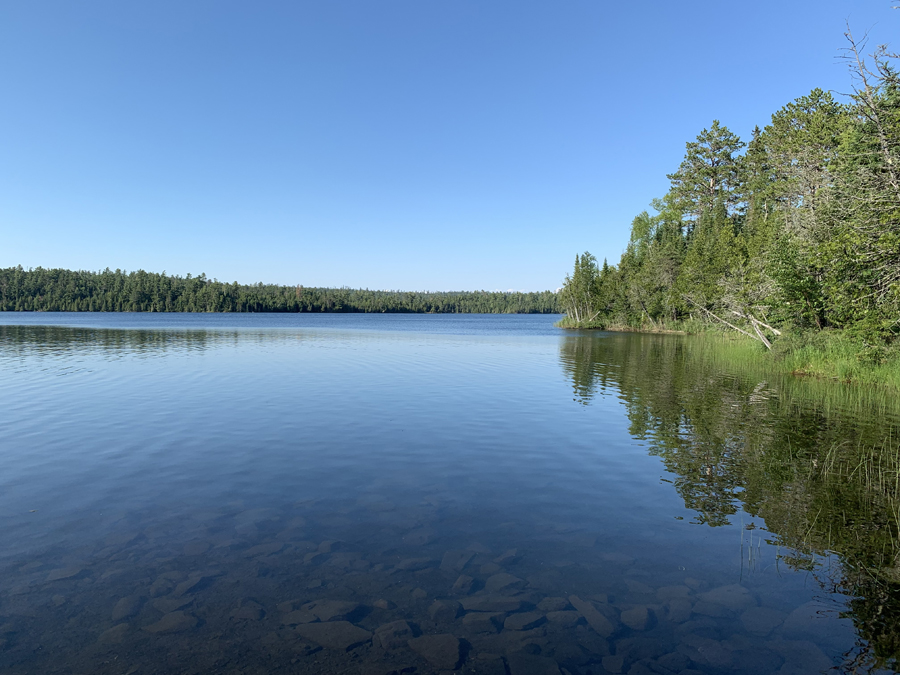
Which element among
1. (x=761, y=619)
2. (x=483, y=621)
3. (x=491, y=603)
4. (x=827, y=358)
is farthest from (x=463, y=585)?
(x=827, y=358)

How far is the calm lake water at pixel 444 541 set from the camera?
19.8 ft

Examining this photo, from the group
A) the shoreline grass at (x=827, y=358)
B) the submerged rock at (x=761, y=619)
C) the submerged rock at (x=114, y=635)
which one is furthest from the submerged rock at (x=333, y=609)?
the shoreline grass at (x=827, y=358)

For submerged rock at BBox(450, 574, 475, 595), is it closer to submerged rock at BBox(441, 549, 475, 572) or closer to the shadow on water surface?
submerged rock at BBox(441, 549, 475, 572)

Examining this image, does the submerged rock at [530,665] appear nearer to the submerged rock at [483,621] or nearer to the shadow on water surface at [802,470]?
the submerged rock at [483,621]

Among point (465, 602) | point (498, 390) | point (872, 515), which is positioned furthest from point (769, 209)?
point (465, 602)

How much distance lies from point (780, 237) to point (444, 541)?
39.9 metres

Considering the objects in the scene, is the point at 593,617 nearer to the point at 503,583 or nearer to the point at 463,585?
the point at 503,583

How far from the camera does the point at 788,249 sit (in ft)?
107

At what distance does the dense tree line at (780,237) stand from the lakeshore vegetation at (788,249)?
0.15 m

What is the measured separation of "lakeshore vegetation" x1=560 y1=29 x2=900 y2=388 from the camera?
58.8ft

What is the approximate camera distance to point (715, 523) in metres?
9.71

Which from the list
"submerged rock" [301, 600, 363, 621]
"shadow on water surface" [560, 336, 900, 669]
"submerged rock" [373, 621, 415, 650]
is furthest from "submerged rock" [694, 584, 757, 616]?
"submerged rock" [301, 600, 363, 621]

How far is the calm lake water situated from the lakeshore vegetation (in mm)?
7100

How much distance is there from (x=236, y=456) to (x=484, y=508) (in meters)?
7.24
